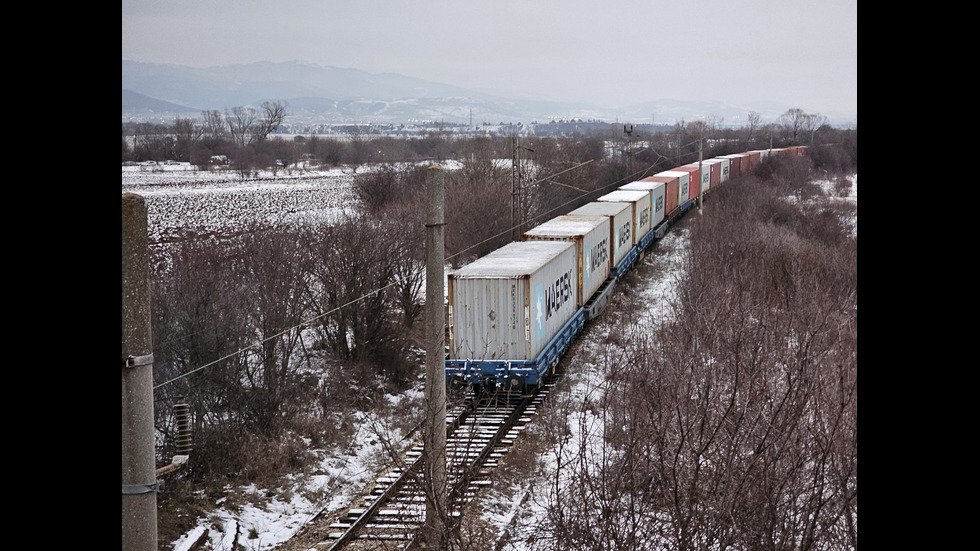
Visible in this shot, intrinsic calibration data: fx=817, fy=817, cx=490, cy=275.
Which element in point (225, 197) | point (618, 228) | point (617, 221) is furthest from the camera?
point (225, 197)

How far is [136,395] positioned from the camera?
3.48m

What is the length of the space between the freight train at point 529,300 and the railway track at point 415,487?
712mm

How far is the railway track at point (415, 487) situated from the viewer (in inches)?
334

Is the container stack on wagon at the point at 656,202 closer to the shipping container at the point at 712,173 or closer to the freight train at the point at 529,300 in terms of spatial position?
the freight train at the point at 529,300

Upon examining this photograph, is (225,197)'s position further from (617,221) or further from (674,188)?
(617,221)

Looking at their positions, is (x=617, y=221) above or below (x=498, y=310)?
above

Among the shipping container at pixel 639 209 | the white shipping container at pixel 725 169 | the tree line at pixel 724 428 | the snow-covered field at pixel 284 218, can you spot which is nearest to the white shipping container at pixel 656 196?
the shipping container at pixel 639 209

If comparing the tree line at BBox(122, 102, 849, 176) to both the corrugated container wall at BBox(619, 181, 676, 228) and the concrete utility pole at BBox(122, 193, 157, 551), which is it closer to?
the corrugated container wall at BBox(619, 181, 676, 228)

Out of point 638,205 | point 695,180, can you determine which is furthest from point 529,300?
point 695,180

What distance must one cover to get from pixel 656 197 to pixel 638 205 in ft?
18.7

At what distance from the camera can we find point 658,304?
25.9 m

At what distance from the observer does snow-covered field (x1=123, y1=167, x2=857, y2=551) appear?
37.0ft
